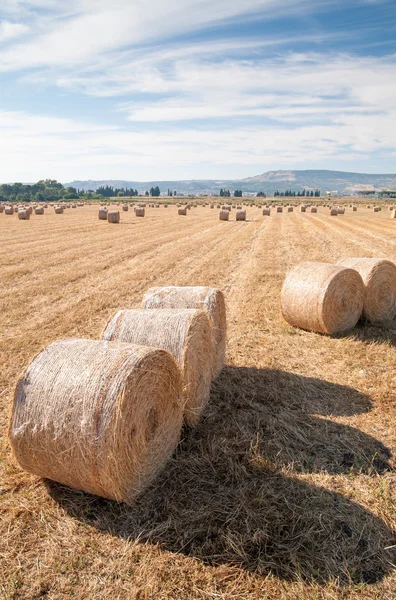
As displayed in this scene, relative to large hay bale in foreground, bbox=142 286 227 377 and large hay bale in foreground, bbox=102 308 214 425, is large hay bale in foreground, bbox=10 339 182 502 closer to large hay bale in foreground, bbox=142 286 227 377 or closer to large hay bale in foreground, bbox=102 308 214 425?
large hay bale in foreground, bbox=102 308 214 425

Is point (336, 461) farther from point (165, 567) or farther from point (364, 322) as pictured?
point (364, 322)

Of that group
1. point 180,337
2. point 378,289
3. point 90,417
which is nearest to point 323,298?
point 378,289

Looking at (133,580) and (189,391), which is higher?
(189,391)

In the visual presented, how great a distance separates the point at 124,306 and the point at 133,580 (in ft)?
25.9

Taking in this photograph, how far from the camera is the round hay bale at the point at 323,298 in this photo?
909 centimetres

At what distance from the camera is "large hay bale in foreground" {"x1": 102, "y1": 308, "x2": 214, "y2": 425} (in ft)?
18.2

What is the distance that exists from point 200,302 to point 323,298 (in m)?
3.19

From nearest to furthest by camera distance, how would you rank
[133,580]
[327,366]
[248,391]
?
[133,580]
[248,391]
[327,366]

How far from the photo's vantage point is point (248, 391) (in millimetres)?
6633

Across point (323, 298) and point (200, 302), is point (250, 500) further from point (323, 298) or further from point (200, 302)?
point (323, 298)

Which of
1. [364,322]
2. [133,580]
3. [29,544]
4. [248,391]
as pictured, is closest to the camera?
[133,580]

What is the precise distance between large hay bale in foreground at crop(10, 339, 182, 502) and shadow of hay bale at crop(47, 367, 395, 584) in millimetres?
306

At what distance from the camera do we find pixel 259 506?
4.29 meters

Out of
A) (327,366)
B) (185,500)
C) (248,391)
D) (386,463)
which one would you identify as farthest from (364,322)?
(185,500)
